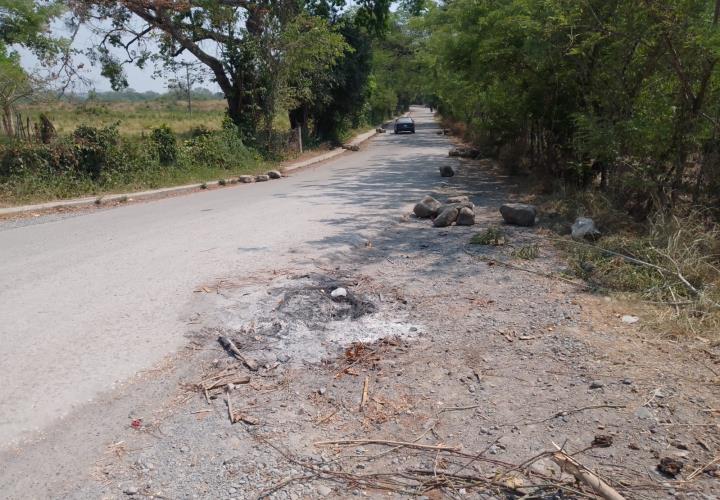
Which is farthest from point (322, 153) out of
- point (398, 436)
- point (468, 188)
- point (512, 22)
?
point (398, 436)

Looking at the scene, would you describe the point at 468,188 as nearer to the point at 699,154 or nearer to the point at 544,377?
the point at 699,154

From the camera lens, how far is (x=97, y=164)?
1412cm

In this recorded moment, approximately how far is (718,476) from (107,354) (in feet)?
14.3

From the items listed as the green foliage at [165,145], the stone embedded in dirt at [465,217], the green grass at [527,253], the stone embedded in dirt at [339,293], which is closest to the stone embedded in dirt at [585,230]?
the green grass at [527,253]

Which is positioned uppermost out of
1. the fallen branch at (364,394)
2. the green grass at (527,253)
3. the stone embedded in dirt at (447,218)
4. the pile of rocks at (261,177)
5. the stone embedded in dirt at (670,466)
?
the pile of rocks at (261,177)

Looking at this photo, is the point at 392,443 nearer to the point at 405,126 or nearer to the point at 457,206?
the point at 457,206

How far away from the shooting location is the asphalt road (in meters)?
4.15

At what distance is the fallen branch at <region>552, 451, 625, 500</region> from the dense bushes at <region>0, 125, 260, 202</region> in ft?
42.3

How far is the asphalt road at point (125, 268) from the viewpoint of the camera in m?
4.15

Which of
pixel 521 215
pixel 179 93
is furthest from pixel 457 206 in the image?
pixel 179 93

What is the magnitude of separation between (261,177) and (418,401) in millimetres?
14637

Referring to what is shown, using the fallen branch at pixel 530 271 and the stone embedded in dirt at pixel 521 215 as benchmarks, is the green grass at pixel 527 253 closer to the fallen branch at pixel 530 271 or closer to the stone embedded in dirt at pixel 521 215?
the fallen branch at pixel 530 271

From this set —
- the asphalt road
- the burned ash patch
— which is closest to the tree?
the asphalt road

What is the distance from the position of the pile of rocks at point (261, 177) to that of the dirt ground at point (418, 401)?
38.2ft
